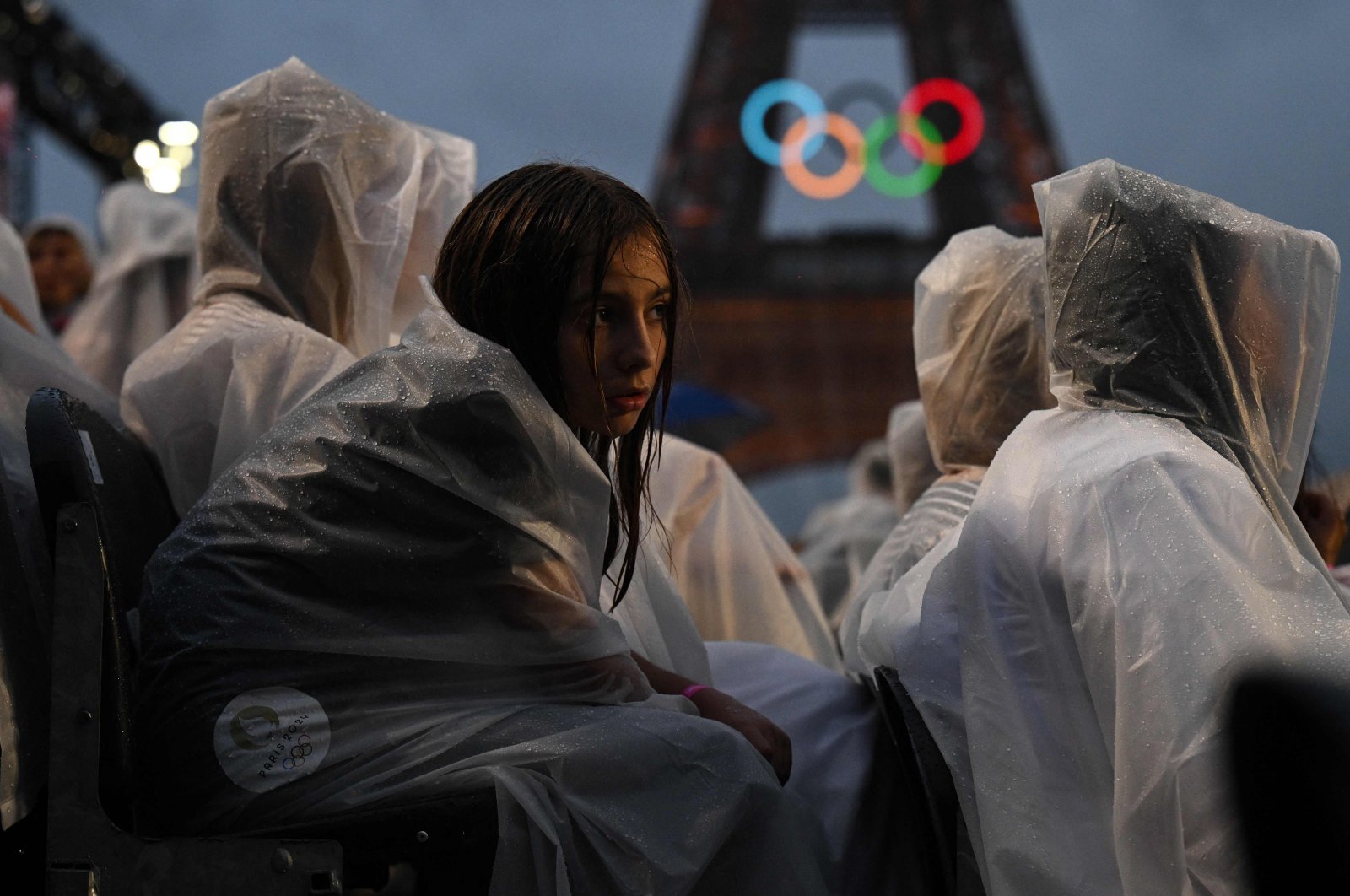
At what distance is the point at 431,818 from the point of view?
104 cm

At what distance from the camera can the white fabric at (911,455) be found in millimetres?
2459

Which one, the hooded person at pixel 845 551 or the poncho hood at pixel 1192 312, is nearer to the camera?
the poncho hood at pixel 1192 312

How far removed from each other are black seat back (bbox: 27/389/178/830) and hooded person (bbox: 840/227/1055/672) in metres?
0.95

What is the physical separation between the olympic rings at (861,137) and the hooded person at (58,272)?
49.2ft

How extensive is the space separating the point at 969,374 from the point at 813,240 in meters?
15.5

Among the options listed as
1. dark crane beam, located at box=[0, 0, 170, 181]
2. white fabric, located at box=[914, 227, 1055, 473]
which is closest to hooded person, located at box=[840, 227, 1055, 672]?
white fabric, located at box=[914, 227, 1055, 473]

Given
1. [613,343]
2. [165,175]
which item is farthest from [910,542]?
[165,175]

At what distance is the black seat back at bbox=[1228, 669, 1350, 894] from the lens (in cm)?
89

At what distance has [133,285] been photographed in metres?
3.85

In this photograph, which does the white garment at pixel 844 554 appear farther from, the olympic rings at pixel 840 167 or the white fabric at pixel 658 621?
the olympic rings at pixel 840 167

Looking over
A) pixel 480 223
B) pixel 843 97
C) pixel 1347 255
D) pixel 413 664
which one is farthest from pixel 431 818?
pixel 843 97

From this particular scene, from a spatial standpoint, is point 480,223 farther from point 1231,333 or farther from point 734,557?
point 734,557

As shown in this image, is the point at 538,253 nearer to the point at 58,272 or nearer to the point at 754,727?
the point at 754,727

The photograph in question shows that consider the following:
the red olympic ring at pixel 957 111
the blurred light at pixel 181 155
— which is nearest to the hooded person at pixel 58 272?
the blurred light at pixel 181 155
